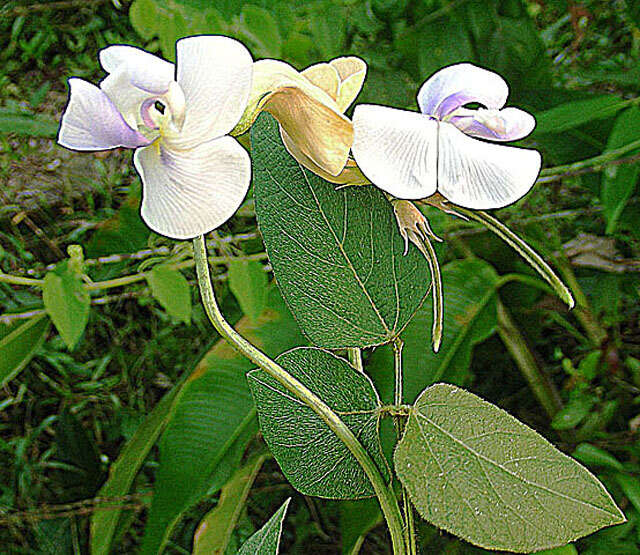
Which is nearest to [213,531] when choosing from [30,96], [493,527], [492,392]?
[492,392]

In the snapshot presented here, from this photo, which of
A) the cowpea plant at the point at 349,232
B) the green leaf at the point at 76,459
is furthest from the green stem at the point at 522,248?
the green leaf at the point at 76,459

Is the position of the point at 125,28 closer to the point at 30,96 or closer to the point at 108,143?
the point at 30,96

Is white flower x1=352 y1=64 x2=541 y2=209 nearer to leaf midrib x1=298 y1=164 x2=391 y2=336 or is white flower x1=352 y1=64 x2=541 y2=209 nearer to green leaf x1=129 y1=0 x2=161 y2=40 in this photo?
leaf midrib x1=298 y1=164 x2=391 y2=336

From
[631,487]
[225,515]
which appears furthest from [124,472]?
[631,487]

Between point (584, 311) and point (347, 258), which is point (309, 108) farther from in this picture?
point (584, 311)

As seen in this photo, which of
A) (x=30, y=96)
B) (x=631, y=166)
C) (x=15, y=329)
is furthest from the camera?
(x=30, y=96)

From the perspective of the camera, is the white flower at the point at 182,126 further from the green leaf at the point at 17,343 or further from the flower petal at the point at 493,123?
the green leaf at the point at 17,343
